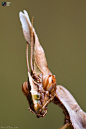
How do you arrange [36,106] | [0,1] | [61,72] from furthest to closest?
[61,72] → [0,1] → [36,106]

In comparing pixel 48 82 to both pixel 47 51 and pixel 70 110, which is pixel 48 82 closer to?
Result: pixel 70 110

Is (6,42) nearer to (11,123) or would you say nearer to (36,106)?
(11,123)

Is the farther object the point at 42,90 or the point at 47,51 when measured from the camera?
the point at 47,51

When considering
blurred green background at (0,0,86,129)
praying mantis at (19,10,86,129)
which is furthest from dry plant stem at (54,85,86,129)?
blurred green background at (0,0,86,129)

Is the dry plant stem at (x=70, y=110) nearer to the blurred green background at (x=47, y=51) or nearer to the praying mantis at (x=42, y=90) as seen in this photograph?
the praying mantis at (x=42, y=90)

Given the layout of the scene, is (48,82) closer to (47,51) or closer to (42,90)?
(42,90)

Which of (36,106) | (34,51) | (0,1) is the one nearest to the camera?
(36,106)

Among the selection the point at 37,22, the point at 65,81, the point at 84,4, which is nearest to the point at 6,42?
the point at 37,22

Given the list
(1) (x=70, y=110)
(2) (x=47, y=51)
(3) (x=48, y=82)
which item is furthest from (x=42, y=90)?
(2) (x=47, y=51)

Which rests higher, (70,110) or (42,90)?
(42,90)
